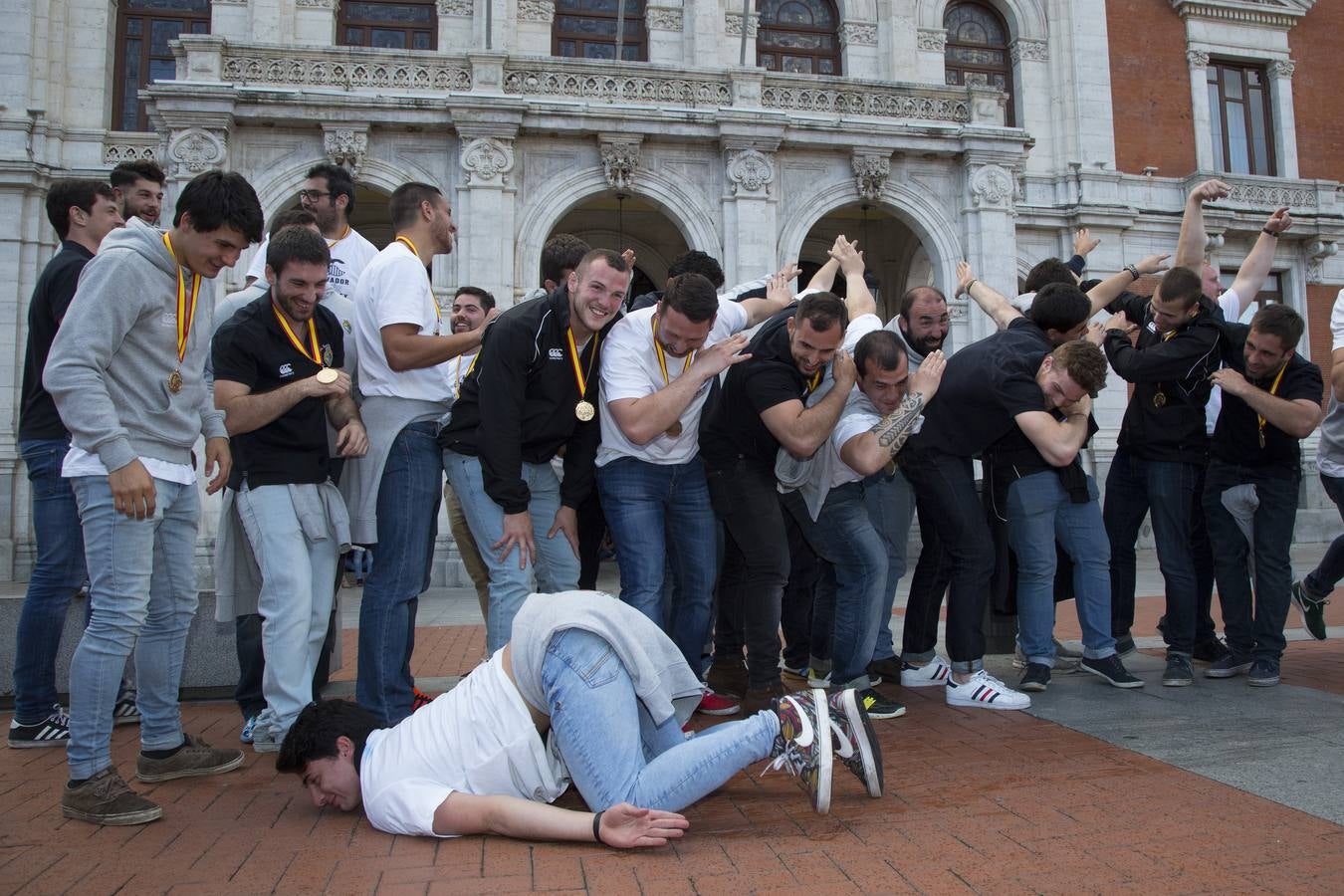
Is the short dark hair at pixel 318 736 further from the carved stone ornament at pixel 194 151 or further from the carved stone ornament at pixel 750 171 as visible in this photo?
the carved stone ornament at pixel 750 171

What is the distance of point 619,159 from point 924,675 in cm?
1102

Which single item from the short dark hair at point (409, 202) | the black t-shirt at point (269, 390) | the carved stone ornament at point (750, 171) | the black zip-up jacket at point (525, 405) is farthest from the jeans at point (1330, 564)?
the carved stone ornament at point (750, 171)

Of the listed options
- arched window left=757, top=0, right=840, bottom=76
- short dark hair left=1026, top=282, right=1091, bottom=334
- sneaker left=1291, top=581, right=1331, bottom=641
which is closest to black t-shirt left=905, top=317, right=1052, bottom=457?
short dark hair left=1026, top=282, right=1091, bottom=334

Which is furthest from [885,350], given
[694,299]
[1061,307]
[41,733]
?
[41,733]

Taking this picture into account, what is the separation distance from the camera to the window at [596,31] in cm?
1812

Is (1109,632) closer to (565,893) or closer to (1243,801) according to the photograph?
(1243,801)

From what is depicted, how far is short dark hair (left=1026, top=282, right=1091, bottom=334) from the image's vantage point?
541 cm

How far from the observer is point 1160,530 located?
18.5 ft

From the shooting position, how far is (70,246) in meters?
4.88

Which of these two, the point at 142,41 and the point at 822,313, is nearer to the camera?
the point at 822,313

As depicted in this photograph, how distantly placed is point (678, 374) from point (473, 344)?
958 mm

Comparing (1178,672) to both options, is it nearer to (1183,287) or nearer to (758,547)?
(1183,287)

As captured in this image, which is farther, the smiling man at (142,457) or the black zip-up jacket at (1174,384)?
the black zip-up jacket at (1174,384)

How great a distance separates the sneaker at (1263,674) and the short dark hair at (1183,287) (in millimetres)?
2063
